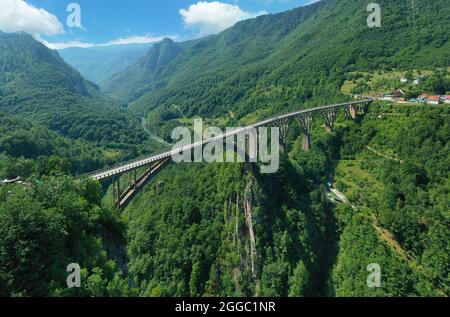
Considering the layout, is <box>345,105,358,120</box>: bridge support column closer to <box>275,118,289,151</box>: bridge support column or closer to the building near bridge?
the building near bridge

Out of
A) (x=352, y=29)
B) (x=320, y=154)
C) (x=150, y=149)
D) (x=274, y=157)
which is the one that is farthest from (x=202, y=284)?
(x=352, y=29)

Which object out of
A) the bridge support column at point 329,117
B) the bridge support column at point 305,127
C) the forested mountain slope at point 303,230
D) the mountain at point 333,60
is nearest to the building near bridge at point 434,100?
the forested mountain slope at point 303,230

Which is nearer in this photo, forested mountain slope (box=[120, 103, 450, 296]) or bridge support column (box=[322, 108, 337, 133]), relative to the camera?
forested mountain slope (box=[120, 103, 450, 296])

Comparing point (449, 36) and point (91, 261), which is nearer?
point (91, 261)

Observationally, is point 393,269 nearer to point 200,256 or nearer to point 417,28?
point 200,256

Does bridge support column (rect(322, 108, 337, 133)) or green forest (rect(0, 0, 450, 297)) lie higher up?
bridge support column (rect(322, 108, 337, 133))

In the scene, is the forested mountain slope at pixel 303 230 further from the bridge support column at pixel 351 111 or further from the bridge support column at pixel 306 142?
the bridge support column at pixel 351 111

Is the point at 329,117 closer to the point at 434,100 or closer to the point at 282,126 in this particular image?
the point at 282,126

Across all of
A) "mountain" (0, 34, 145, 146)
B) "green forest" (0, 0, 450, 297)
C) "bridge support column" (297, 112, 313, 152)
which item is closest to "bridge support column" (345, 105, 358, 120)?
"green forest" (0, 0, 450, 297)
